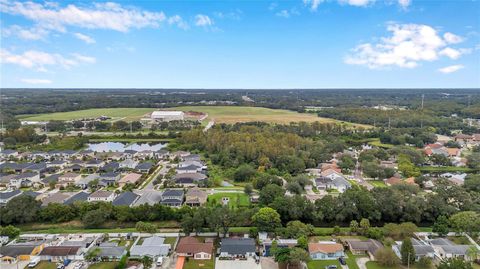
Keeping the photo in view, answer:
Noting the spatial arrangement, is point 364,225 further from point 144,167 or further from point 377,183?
point 144,167

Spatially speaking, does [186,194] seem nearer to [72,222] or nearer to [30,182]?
[72,222]

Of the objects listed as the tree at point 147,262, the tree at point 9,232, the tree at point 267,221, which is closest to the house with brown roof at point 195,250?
the tree at point 147,262

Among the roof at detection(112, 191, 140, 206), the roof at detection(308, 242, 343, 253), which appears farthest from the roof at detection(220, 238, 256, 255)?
the roof at detection(112, 191, 140, 206)

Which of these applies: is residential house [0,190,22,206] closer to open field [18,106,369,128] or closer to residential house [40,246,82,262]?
residential house [40,246,82,262]

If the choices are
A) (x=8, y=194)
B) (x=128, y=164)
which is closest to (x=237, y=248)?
(x=8, y=194)

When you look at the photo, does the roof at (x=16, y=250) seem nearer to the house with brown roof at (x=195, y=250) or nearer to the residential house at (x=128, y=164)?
the house with brown roof at (x=195, y=250)

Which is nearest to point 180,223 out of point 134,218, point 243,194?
point 134,218

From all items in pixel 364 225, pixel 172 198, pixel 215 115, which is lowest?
pixel 172 198
